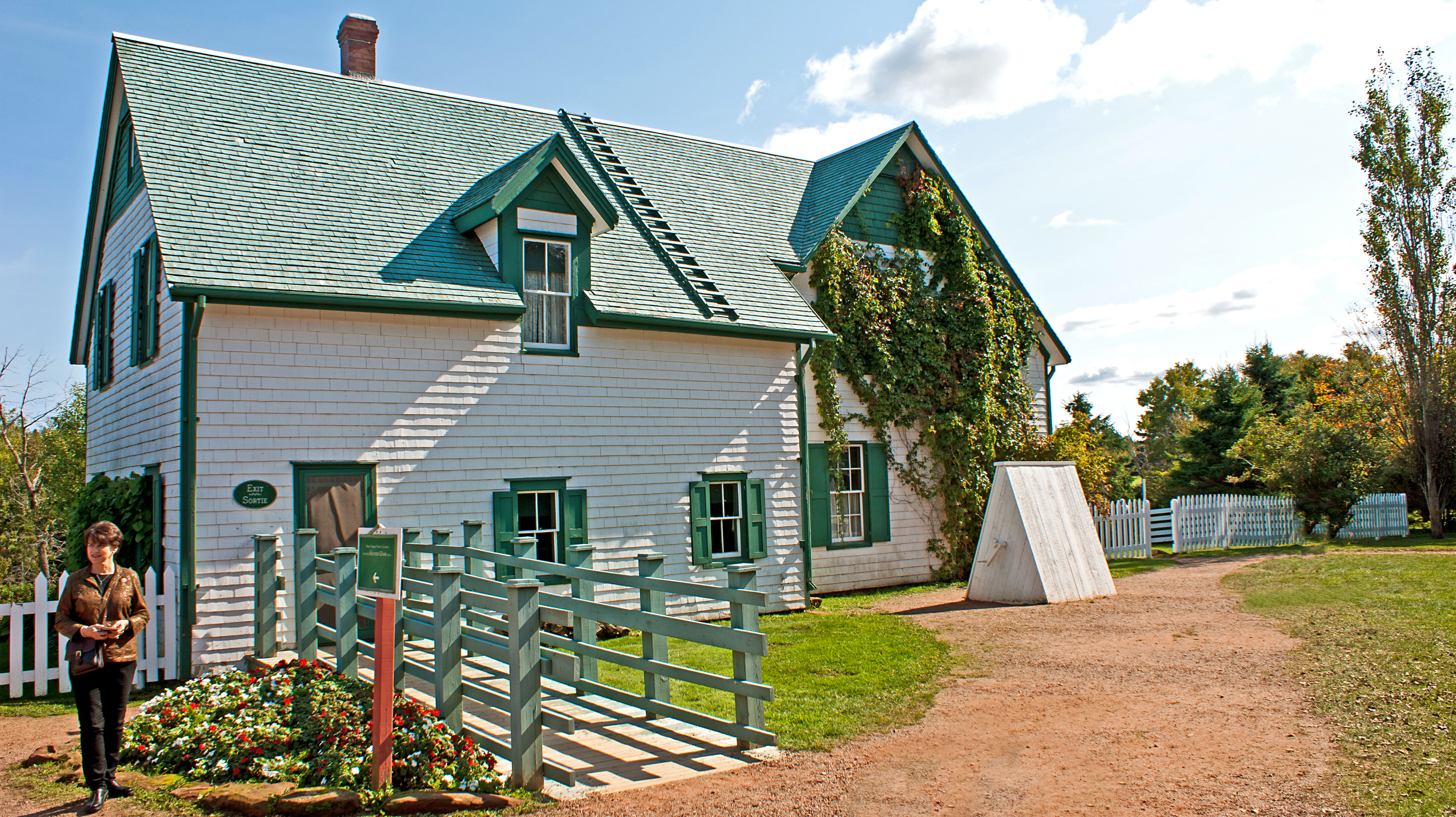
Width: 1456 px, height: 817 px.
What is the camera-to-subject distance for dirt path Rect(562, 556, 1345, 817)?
5.48 meters

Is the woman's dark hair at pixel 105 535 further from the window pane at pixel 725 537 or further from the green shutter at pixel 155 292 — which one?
the window pane at pixel 725 537

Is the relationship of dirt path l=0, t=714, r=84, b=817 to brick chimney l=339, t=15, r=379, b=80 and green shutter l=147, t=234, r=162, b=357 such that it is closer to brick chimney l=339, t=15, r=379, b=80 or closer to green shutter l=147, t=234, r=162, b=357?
green shutter l=147, t=234, r=162, b=357

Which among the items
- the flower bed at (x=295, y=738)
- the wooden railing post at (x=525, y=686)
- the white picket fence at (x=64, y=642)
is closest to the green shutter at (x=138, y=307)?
the white picket fence at (x=64, y=642)

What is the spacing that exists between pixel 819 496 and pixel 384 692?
1061 centimetres

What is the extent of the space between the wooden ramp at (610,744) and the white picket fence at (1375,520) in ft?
77.0

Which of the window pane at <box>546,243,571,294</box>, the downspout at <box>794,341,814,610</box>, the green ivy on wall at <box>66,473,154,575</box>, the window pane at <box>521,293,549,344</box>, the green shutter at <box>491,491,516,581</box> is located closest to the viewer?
the green ivy on wall at <box>66,473,154,575</box>

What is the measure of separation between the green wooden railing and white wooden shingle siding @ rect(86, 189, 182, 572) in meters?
3.08

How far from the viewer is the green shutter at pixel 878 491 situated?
650 inches

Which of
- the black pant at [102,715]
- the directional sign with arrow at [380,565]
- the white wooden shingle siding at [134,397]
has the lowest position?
the black pant at [102,715]

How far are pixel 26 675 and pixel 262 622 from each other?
93.1 inches

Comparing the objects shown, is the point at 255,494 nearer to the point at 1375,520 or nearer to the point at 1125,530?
the point at 1125,530

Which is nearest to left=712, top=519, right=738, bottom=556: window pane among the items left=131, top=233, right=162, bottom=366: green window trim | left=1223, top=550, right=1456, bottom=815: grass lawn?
left=1223, top=550, right=1456, bottom=815: grass lawn

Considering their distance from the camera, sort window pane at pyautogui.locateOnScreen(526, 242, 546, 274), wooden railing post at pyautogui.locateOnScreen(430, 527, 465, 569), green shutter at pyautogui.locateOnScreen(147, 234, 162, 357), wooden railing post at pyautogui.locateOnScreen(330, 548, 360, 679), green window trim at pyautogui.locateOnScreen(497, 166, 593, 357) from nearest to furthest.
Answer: wooden railing post at pyautogui.locateOnScreen(330, 548, 360, 679) → wooden railing post at pyautogui.locateOnScreen(430, 527, 465, 569) → green shutter at pyautogui.locateOnScreen(147, 234, 162, 357) → green window trim at pyautogui.locateOnScreen(497, 166, 593, 357) → window pane at pyautogui.locateOnScreen(526, 242, 546, 274)

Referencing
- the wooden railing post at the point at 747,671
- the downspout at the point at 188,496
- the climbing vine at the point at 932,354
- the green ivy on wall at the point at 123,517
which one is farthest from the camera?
the climbing vine at the point at 932,354
